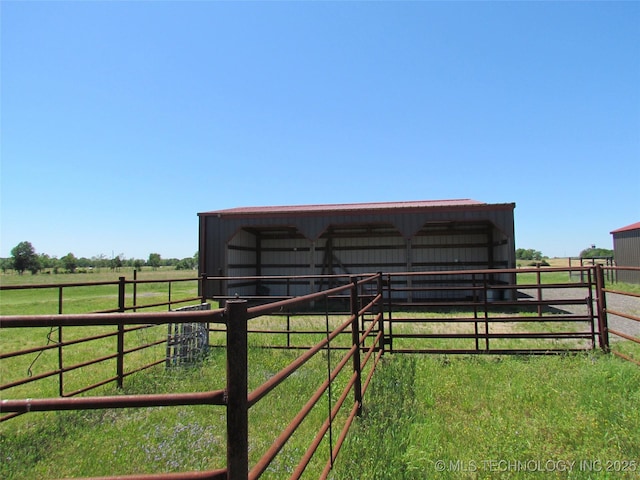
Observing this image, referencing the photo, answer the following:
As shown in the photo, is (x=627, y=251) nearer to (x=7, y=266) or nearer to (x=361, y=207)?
(x=361, y=207)

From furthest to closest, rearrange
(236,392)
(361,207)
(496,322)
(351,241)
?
(351,241), (361,207), (496,322), (236,392)

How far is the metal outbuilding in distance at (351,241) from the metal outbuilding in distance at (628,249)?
993 cm

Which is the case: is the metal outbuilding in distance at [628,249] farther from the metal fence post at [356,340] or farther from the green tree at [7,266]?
the green tree at [7,266]

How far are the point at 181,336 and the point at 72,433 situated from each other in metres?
2.21

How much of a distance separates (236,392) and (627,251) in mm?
24817

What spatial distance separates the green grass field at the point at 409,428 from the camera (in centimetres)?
265

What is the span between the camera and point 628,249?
19.7 meters

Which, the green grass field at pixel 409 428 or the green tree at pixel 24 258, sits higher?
the green tree at pixel 24 258

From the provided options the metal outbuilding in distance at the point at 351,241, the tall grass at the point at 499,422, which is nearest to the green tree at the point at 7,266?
the metal outbuilding in distance at the point at 351,241

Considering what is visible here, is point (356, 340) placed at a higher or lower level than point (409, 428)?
higher

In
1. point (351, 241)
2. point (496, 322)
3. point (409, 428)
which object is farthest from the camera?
point (351, 241)

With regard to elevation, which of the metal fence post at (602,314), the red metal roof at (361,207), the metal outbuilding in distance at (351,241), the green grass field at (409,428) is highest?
the red metal roof at (361,207)

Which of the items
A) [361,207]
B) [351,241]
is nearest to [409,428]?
[351,241]

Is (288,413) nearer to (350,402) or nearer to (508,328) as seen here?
(350,402)
